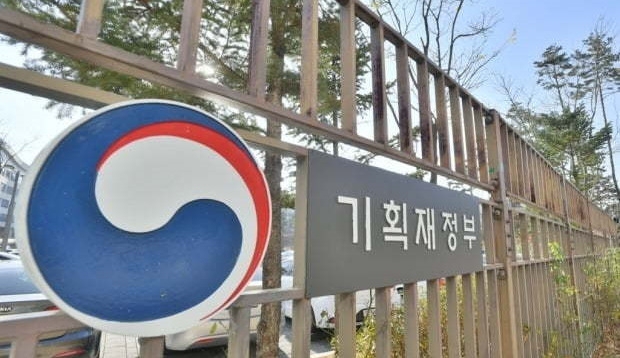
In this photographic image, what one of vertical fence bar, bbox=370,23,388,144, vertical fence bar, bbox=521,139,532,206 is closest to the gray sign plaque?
vertical fence bar, bbox=370,23,388,144

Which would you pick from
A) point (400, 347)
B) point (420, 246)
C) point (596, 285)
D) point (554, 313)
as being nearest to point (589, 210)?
point (596, 285)

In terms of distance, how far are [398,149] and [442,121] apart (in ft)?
1.53

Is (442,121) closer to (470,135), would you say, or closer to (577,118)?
(470,135)

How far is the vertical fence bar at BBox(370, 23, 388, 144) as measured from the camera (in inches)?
48.3

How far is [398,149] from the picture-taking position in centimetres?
131

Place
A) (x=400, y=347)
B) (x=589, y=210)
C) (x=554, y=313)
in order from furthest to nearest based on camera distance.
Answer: (x=589, y=210) → (x=554, y=313) → (x=400, y=347)

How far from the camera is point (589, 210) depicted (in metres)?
5.58

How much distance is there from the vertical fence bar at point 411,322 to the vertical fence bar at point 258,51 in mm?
824

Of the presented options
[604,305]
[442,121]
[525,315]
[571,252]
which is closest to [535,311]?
[525,315]

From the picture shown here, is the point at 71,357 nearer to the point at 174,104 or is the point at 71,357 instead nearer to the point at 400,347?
the point at 174,104

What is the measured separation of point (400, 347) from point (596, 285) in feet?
10.7

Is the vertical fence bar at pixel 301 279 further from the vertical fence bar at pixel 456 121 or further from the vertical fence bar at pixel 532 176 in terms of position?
the vertical fence bar at pixel 532 176

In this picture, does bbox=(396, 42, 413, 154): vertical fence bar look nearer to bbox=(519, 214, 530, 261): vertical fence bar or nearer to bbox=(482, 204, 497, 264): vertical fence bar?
bbox=(482, 204, 497, 264): vertical fence bar

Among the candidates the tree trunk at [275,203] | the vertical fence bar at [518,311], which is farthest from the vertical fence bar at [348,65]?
the tree trunk at [275,203]
